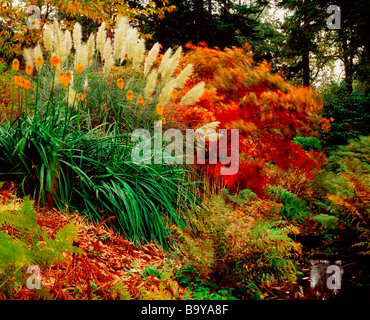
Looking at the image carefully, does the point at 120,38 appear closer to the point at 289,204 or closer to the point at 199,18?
the point at 289,204

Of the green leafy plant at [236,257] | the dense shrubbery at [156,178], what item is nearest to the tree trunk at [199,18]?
the dense shrubbery at [156,178]

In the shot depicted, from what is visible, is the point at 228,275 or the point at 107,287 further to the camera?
the point at 228,275

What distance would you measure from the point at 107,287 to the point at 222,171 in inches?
132

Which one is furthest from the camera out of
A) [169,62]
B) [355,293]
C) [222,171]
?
[222,171]

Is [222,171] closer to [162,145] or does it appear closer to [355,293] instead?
[162,145]

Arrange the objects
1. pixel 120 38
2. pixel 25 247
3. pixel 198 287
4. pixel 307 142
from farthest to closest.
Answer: pixel 307 142, pixel 120 38, pixel 198 287, pixel 25 247

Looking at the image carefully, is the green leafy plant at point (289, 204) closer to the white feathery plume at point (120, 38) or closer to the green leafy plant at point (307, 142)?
the green leafy plant at point (307, 142)

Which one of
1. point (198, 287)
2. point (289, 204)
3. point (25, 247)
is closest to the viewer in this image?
point (25, 247)

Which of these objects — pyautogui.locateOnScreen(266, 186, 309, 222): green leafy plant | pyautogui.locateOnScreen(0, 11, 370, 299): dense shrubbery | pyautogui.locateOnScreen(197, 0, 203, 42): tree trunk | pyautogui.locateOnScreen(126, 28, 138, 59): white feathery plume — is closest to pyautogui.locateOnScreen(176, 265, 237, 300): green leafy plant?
pyautogui.locateOnScreen(0, 11, 370, 299): dense shrubbery

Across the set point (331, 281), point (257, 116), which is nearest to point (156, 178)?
point (331, 281)

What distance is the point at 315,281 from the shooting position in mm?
2898

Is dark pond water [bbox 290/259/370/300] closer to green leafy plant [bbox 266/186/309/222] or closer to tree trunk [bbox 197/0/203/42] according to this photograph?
green leafy plant [bbox 266/186/309/222]
